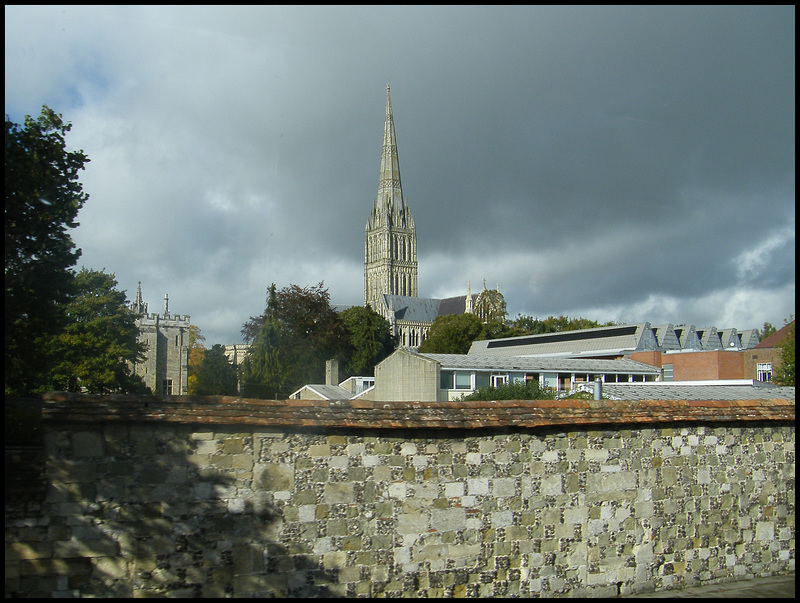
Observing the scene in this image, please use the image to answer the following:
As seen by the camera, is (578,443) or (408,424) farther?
(578,443)

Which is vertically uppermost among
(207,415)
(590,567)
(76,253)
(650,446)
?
(76,253)

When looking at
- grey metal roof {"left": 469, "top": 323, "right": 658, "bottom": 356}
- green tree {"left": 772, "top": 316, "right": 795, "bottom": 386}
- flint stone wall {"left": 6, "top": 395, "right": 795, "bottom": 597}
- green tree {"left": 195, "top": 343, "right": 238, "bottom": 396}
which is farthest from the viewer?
grey metal roof {"left": 469, "top": 323, "right": 658, "bottom": 356}

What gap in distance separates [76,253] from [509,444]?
18.2 meters

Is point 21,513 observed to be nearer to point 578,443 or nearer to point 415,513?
point 415,513

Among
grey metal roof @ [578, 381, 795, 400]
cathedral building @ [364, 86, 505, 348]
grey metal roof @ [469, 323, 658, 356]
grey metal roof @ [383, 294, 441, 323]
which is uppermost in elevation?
cathedral building @ [364, 86, 505, 348]

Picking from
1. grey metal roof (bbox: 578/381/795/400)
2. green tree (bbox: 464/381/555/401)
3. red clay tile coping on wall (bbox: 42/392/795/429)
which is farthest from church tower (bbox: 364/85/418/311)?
red clay tile coping on wall (bbox: 42/392/795/429)

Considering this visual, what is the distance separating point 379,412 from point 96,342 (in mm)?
39410

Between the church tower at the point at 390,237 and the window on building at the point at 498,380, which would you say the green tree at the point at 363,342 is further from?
the church tower at the point at 390,237

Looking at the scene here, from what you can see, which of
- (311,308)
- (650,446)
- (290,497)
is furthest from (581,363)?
(290,497)

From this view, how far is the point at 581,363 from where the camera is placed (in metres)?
49.2

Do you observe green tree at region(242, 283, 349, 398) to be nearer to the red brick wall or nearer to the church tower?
the red brick wall

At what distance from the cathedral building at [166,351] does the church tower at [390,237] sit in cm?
8978

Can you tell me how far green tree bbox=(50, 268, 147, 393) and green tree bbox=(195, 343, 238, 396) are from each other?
22.3 feet

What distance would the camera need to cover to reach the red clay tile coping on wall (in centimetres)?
→ 816
